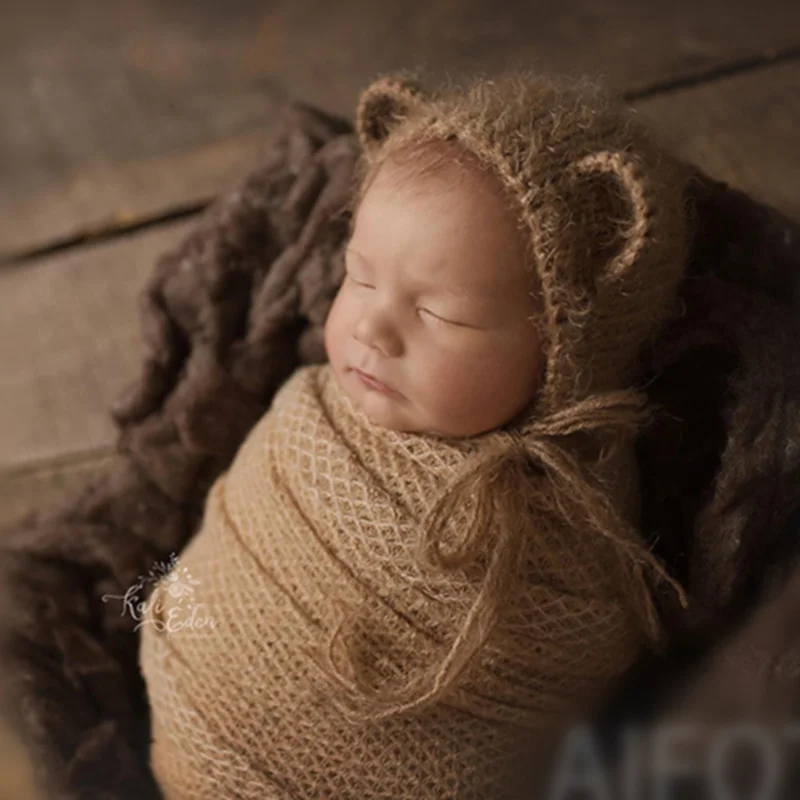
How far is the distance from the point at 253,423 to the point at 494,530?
34 centimetres

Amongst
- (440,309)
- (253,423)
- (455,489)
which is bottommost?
(253,423)

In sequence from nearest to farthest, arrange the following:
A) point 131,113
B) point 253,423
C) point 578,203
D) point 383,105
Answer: point 578,203 < point 383,105 < point 253,423 < point 131,113

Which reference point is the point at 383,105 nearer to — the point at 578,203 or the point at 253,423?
the point at 578,203

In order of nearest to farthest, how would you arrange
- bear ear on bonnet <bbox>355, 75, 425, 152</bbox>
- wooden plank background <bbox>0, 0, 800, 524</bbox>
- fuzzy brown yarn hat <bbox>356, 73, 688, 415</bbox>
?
fuzzy brown yarn hat <bbox>356, 73, 688, 415</bbox>
bear ear on bonnet <bbox>355, 75, 425, 152</bbox>
wooden plank background <bbox>0, 0, 800, 524</bbox>

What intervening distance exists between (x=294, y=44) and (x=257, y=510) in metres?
0.63

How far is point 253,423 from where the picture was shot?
0.93m

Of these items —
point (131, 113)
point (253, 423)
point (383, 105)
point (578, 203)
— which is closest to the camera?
point (578, 203)

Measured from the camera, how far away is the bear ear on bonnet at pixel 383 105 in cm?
74

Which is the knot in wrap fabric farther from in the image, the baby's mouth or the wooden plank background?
the wooden plank background

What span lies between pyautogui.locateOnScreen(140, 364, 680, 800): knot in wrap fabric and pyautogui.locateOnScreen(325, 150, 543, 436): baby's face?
33mm

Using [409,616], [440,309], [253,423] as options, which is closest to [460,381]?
[440,309]

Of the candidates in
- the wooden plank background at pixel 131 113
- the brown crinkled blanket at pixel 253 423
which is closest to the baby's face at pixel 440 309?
the brown crinkled blanket at pixel 253 423

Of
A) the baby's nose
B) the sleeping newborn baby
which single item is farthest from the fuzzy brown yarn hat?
the baby's nose

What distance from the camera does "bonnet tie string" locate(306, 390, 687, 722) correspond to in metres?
0.67
